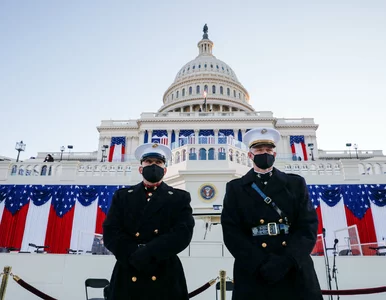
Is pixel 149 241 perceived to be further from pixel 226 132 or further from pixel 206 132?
pixel 226 132

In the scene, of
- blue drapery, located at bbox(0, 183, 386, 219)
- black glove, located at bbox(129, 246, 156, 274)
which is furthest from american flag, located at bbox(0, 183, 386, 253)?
black glove, located at bbox(129, 246, 156, 274)

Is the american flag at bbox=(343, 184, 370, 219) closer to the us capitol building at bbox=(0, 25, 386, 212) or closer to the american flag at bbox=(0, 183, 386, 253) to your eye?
the american flag at bbox=(0, 183, 386, 253)

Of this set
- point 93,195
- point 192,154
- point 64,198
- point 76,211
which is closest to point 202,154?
point 192,154

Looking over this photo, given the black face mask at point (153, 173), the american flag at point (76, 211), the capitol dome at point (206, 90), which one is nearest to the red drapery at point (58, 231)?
the american flag at point (76, 211)

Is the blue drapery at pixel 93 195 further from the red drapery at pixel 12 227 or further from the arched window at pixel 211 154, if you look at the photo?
the arched window at pixel 211 154

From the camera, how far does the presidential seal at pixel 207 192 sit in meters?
13.6

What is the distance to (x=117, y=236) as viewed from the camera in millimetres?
3146

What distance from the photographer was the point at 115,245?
9.96 ft

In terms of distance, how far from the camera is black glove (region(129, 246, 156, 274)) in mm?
2842

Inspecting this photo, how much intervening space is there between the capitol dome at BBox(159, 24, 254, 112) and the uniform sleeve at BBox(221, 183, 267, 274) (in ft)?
151

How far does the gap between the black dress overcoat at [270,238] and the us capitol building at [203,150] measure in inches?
382

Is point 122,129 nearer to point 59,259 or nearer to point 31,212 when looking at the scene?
point 31,212

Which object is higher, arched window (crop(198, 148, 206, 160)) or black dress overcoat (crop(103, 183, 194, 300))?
arched window (crop(198, 148, 206, 160))

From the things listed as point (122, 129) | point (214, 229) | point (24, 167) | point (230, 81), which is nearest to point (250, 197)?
point (214, 229)
